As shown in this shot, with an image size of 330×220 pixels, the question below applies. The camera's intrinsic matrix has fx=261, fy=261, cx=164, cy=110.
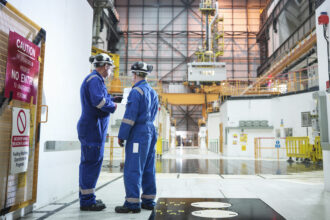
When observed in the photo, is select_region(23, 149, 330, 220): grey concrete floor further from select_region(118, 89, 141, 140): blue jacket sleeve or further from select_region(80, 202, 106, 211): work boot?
select_region(118, 89, 141, 140): blue jacket sleeve

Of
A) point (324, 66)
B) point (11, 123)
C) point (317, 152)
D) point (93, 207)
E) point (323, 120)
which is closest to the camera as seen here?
point (11, 123)

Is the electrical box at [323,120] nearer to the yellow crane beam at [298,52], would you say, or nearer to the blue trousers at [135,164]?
the blue trousers at [135,164]

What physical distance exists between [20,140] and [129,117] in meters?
1.22

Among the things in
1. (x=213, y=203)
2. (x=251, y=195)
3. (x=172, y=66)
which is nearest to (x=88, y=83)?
(x=213, y=203)

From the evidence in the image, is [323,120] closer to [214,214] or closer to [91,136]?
[214,214]

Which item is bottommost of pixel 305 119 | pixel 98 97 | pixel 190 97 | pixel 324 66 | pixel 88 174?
pixel 88 174

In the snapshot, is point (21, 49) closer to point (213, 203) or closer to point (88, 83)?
point (88, 83)

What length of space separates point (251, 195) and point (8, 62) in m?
4.02

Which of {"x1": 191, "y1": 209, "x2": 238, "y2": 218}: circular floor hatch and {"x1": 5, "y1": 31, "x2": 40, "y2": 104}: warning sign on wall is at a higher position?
{"x1": 5, "y1": 31, "x2": 40, "y2": 104}: warning sign on wall

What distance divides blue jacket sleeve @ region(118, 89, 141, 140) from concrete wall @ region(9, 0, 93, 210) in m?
1.06

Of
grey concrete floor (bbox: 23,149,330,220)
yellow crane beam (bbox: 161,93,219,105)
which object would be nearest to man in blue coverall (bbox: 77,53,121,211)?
grey concrete floor (bbox: 23,149,330,220)

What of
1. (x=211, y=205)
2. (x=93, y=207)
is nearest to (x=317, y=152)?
(x=211, y=205)

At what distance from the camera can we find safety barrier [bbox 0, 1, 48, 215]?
255cm

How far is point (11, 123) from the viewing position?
270 centimetres
